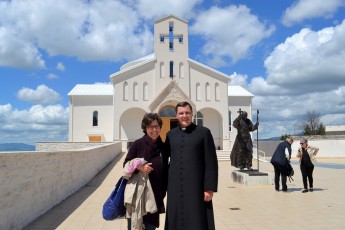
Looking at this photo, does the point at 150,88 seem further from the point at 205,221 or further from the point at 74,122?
the point at 205,221

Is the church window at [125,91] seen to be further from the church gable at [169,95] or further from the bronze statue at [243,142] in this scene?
the bronze statue at [243,142]

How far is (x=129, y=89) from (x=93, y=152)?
708 inches

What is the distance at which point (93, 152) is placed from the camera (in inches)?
671

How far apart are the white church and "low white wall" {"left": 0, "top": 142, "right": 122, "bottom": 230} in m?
21.9

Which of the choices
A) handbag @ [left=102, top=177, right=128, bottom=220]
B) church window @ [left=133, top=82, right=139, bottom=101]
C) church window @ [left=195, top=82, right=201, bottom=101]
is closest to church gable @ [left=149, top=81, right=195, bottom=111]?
church window @ [left=195, top=82, right=201, bottom=101]

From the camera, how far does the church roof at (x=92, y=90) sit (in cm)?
3738

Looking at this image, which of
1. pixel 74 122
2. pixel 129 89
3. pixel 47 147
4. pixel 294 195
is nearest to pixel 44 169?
pixel 294 195

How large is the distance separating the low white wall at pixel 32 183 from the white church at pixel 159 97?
21852 mm

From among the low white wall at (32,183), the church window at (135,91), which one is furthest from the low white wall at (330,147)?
the low white wall at (32,183)

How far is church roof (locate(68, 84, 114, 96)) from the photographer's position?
3738cm

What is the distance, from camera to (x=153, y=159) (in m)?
4.54

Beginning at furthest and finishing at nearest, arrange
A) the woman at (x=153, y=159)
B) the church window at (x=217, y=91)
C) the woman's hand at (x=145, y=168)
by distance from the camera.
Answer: the church window at (x=217, y=91)
the woman at (x=153, y=159)
the woman's hand at (x=145, y=168)

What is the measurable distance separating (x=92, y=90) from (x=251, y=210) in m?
32.3

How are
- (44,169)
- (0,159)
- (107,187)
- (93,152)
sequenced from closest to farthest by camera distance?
1. (0,159)
2. (44,169)
3. (107,187)
4. (93,152)
